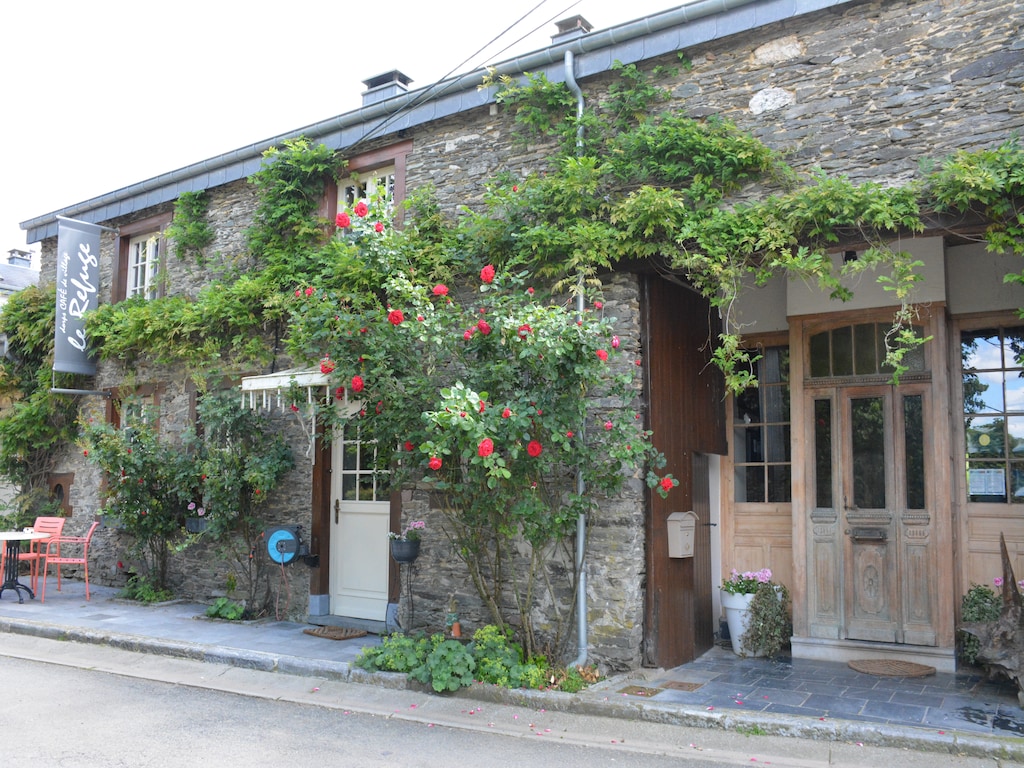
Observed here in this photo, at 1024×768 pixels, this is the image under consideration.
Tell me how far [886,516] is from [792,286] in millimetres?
2193

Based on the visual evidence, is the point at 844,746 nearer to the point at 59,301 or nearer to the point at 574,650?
the point at 574,650

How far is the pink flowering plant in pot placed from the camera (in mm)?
5910

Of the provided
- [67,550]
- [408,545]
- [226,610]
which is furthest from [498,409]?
[67,550]

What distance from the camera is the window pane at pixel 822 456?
7527mm

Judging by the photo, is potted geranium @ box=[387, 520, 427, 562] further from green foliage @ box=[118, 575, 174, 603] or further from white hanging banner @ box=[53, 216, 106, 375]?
white hanging banner @ box=[53, 216, 106, 375]

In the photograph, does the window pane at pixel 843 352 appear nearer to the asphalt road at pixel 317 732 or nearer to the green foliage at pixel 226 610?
the asphalt road at pixel 317 732

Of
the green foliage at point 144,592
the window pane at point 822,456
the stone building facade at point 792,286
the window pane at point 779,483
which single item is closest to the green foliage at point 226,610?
the stone building facade at point 792,286

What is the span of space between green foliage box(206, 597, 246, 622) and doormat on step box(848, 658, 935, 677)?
19.9 ft

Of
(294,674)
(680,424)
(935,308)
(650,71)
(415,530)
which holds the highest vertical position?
(650,71)

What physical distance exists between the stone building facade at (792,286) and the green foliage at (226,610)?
0.60 meters

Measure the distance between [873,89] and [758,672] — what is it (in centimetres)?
461

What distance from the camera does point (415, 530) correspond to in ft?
25.2

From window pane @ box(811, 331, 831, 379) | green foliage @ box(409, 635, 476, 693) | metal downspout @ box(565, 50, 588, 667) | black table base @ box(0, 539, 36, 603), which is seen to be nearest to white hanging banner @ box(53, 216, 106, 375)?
black table base @ box(0, 539, 36, 603)

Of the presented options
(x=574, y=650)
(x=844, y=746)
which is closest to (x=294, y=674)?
(x=574, y=650)
